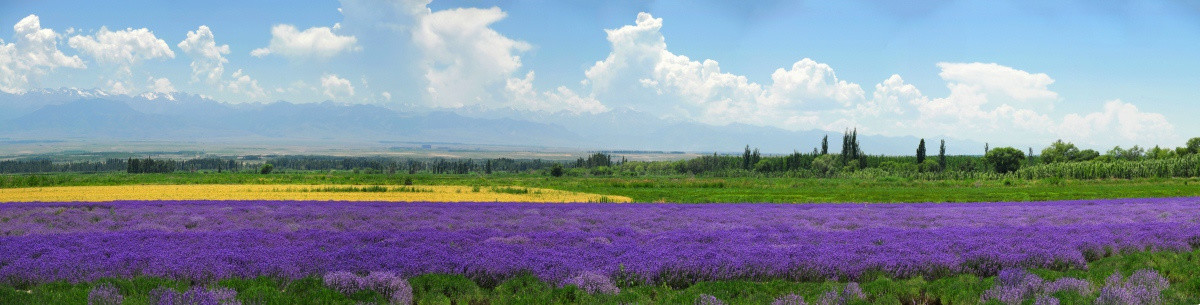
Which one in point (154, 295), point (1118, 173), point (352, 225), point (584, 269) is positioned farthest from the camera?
point (1118, 173)

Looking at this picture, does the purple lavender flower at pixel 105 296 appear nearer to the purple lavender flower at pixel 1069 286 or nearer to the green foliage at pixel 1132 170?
the purple lavender flower at pixel 1069 286

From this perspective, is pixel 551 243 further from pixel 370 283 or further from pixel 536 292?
pixel 370 283

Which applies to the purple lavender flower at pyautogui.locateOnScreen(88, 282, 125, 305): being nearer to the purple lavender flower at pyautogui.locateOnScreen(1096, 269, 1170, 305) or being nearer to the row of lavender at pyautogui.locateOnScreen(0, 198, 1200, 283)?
the row of lavender at pyautogui.locateOnScreen(0, 198, 1200, 283)

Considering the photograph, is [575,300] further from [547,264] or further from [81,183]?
[81,183]

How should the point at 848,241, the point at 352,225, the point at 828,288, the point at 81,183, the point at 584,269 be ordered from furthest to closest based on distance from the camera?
the point at 81,183, the point at 352,225, the point at 848,241, the point at 584,269, the point at 828,288

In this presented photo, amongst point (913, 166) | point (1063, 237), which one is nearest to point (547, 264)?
point (1063, 237)

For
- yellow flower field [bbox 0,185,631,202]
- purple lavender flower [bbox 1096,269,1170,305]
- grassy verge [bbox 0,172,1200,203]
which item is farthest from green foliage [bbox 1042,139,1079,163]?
purple lavender flower [bbox 1096,269,1170,305]

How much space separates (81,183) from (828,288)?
2850 inches

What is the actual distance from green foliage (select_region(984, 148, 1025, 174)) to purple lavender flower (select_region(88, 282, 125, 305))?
476 feet

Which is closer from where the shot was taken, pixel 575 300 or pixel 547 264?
pixel 575 300

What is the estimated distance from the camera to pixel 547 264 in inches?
458

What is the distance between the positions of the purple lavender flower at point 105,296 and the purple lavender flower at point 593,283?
601 cm

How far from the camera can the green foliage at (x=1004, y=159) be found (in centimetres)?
13262

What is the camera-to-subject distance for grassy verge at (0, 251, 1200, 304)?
9.47 meters
